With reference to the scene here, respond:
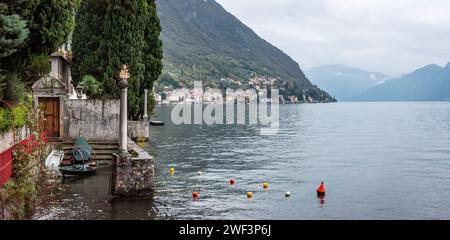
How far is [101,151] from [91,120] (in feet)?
8.35

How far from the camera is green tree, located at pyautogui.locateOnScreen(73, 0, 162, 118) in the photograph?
41906mm

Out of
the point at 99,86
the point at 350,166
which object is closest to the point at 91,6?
the point at 99,86

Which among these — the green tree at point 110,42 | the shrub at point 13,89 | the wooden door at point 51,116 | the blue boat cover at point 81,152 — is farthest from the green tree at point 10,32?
the green tree at point 110,42

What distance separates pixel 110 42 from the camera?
139 feet

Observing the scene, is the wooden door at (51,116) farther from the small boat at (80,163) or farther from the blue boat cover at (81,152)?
the blue boat cover at (81,152)

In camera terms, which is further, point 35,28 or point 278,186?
point 278,186

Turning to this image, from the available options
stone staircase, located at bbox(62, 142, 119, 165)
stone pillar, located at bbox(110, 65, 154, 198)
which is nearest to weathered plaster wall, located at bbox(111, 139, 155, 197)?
stone pillar, located at bbox(110, 65, 154, 198)

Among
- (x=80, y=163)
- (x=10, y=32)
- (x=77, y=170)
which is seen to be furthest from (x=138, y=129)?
(x=10, y=32)

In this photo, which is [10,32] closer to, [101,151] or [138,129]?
[101,151]

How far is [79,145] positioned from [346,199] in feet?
48.6

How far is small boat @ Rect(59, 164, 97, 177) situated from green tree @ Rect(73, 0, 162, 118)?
1310 cm

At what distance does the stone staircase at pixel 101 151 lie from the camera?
100ft

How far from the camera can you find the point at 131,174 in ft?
73.0

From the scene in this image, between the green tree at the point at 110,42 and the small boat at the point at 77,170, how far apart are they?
1310 cm
